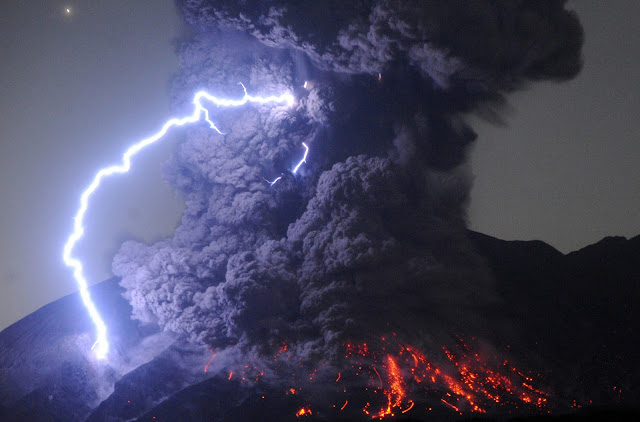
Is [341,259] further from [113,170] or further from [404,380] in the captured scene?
[113,170]

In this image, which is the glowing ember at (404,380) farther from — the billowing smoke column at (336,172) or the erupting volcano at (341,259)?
the billowing smoke column at (336,172)

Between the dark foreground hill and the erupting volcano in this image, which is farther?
the erupting volcano

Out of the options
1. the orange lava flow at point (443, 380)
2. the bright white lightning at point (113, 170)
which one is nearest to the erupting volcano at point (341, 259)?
the orange lava flow at point (443, 380)

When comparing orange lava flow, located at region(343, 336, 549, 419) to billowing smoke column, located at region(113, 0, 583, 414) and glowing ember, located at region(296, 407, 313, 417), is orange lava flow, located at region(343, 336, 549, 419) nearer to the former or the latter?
billowing smoke column, located at region(113, 0, 583, 414)

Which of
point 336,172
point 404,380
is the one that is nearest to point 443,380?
point 404,380

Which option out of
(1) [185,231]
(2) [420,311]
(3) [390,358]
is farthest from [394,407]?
(1) [185,231]

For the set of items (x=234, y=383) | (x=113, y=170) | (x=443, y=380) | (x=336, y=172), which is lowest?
(x=443, y=380)

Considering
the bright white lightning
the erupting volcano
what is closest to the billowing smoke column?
the erupting volcano
